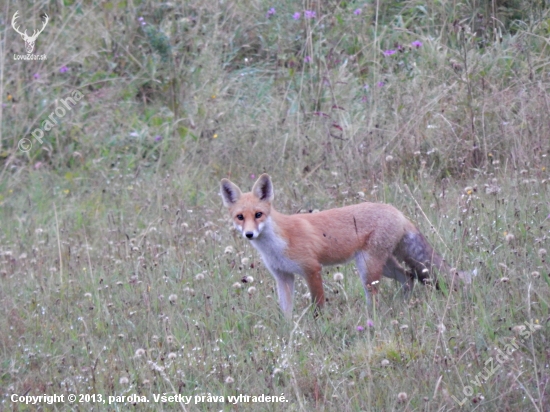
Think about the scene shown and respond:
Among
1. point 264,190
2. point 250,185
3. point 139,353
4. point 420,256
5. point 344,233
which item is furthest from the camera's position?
point 250,185

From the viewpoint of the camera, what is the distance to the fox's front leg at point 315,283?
5000 millimetres

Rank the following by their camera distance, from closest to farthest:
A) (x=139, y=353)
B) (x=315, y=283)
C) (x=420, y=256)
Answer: (x=139, y=353) < (x=315, y=283) < (x=420, y=256)

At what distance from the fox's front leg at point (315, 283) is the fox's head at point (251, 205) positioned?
1.40ft

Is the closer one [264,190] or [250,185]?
[264,190]

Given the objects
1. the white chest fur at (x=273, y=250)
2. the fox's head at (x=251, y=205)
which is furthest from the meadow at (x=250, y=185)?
the fox's head at (x=251, y=205)

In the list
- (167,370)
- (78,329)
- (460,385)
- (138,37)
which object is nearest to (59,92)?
(138,37)

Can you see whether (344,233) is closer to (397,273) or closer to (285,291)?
(397,273)

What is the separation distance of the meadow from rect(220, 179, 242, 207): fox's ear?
564mm

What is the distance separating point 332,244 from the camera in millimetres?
5230

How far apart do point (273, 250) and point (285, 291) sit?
294 mm

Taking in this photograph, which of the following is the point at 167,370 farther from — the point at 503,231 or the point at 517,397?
the point at 503,231

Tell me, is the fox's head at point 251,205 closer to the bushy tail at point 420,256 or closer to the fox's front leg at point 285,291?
the fox's front leg at point 285,291
